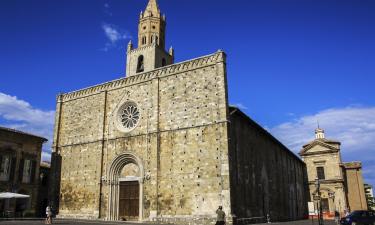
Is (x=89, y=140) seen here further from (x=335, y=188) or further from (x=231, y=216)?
(x=335, y=188)

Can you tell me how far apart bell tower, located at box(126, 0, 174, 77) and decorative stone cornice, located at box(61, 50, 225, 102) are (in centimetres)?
502

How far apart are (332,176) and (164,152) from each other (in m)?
32.1

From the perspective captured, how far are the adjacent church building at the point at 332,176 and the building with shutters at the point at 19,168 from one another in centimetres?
3200

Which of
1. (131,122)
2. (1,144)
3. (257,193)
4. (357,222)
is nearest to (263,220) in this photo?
(257,193)

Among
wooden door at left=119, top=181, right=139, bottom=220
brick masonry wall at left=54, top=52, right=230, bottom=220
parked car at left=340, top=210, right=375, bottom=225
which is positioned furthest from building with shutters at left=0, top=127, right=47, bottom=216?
parked car at left=340, top=210, right=375, bottom=225

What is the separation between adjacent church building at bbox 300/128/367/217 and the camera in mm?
43656

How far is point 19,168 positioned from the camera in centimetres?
2695

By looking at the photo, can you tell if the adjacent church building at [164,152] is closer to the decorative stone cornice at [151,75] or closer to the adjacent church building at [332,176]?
the decorative stone cornice at [151,75]

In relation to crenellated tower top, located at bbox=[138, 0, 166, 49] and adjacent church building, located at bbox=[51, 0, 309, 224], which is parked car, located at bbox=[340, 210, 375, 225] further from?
crenellated tower top, located at bbox=[138, 0, 166, 49]

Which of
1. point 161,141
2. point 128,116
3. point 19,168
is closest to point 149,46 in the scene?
point 128,116

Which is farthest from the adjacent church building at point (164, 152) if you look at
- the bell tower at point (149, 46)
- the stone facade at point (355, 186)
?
the stone facade at point (355, 186)

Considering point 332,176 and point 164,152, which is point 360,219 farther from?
point 332,176

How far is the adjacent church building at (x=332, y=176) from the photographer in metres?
43.7

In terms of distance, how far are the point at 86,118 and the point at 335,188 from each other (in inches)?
1334
